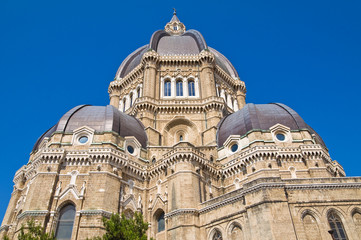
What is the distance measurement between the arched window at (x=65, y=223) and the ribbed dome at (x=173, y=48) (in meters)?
30.1

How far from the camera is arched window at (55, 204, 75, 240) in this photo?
28.5 m

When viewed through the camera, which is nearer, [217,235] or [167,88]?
[217,235]

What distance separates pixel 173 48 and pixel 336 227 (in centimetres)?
3779

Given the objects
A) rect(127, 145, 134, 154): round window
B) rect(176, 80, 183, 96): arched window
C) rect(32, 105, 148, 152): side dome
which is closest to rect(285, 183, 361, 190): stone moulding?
rect(127, 145, 134, 154): round window

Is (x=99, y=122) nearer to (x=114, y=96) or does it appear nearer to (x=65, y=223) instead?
(x=65, y=223)

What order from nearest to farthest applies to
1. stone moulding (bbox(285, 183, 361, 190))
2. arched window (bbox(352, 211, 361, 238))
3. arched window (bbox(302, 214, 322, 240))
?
arched window (bbox(302, 214, 322, 240)), arched window (bbox(352, 211, 361, 238)), stone moulding (bbox(285, 183, 361, 190))

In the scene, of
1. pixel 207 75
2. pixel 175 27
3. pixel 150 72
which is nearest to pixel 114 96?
pixel 150 72

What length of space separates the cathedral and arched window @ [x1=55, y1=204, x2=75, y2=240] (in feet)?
0.30

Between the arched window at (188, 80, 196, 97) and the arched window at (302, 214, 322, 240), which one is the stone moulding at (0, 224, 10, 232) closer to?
the arched window at (188, 80, 196, 97)

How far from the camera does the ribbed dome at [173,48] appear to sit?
52219 millimetres

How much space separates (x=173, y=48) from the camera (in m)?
52.9

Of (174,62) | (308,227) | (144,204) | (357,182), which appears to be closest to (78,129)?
(144,204)

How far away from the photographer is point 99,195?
29125mm

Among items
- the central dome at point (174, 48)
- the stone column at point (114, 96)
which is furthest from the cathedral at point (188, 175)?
the stone column at point (114, 96)
